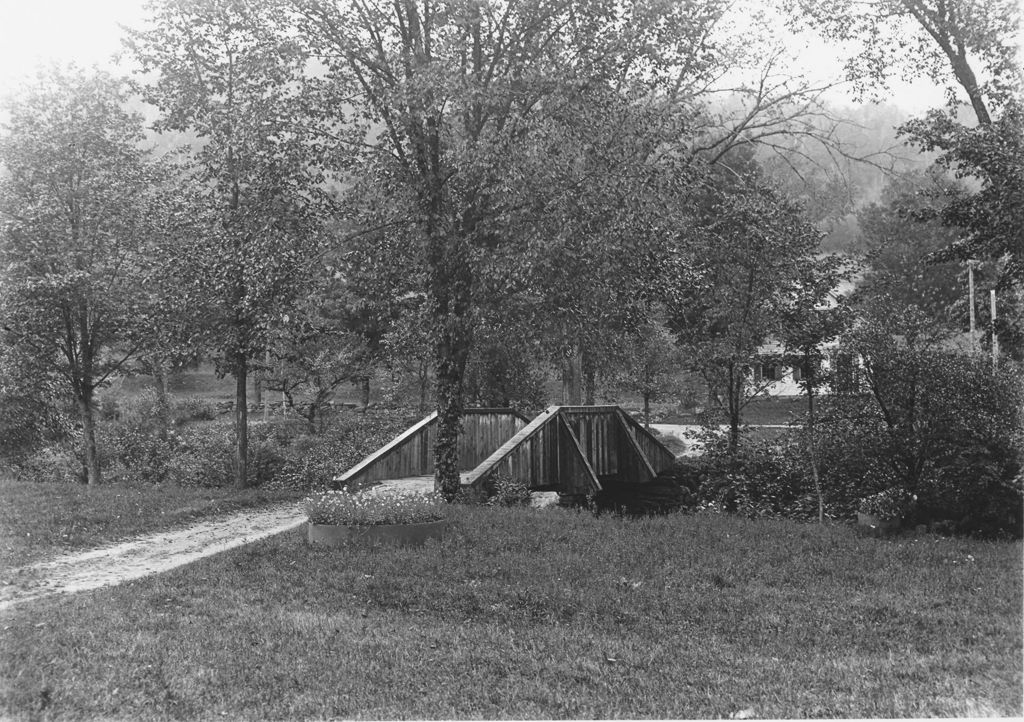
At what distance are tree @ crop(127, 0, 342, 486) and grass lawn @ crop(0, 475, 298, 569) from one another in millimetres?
2974

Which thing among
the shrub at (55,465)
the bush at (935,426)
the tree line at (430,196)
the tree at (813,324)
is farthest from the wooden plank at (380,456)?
the bush at (935,426)

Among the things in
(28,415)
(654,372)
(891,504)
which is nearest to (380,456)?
(891,504)

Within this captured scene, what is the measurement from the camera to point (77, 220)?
18.8 m

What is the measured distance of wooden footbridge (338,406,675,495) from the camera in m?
17.4

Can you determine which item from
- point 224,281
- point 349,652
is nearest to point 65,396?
point 224,281

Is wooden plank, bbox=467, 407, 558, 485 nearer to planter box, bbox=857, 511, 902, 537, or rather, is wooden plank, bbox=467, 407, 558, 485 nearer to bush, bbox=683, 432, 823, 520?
bush, bbox=683, 432, 823, 520

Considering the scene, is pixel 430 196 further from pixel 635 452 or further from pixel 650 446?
pixel 650 446

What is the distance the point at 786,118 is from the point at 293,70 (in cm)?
1469

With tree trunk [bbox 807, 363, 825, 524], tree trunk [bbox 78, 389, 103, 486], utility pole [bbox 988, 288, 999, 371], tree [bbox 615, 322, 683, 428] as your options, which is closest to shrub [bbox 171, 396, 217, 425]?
tree trunk [bbox 78, 389, 103, 486]

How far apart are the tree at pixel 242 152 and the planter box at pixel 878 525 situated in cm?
935

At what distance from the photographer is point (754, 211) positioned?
53.9 feet

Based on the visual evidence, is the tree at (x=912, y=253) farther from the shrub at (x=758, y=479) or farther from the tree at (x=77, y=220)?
the tree at (x=77, y=220)

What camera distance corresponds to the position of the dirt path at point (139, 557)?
9.21m

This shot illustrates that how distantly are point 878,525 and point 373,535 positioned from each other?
7.40 metres
